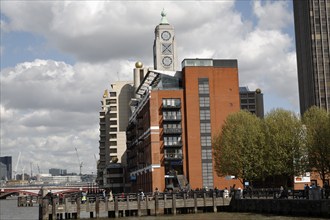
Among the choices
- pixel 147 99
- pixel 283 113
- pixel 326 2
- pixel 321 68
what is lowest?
pixel 283 113

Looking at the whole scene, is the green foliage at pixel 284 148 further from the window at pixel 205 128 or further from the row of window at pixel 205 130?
the window at pixel 205 128

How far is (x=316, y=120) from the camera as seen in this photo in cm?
8262

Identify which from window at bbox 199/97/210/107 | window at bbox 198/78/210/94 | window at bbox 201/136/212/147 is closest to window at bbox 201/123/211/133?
window at bbox 201/136/212/147

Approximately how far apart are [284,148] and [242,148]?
7034mm

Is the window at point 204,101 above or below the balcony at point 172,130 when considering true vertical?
above

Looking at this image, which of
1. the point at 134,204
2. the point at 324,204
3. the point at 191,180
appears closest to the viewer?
the point at 324,204

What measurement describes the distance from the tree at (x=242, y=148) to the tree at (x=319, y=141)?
7.17 m

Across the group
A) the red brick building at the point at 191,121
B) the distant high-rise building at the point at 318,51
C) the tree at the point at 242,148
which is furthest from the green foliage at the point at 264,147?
the distant high-rise building at the point at 318,51

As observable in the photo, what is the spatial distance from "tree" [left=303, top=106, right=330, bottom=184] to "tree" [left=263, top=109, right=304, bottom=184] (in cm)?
158

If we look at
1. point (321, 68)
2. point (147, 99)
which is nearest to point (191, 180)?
point (147, 99)

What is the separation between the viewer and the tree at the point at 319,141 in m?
78.1

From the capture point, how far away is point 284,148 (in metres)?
82.8

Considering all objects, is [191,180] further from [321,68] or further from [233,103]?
[321,68]

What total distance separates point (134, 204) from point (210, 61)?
4905cm
